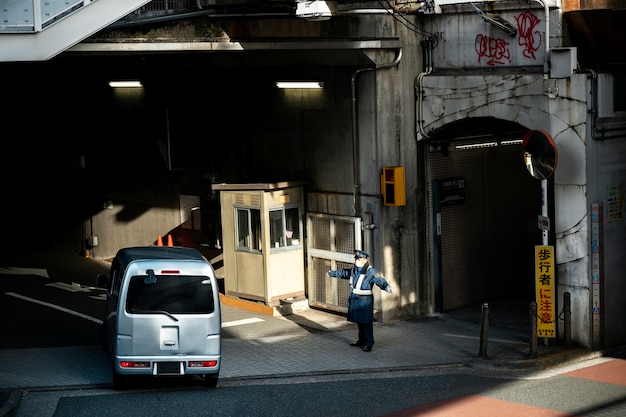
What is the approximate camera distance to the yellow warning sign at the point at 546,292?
699 inches

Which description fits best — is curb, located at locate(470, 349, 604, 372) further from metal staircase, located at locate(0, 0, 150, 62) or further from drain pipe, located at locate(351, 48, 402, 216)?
metal staircase, located at locate(0, 0, 150, 62)

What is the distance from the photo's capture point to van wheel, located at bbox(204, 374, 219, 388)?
15406 mm

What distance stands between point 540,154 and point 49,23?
26.7ft

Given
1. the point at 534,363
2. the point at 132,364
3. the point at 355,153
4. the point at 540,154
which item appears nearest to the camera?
the point at 132,364

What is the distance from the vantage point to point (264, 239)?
21219 mm

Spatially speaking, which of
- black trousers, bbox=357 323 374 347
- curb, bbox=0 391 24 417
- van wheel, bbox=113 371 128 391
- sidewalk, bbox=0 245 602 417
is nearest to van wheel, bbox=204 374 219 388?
sidewalk, bbox=0 245 602 417

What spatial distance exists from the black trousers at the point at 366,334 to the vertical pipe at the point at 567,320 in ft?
10.7

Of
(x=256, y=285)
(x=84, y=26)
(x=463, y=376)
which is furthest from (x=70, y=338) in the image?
(x=463, y=376)

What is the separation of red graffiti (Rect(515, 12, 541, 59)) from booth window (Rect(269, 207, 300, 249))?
5918 millimetres

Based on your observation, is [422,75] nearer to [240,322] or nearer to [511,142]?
[511,142]

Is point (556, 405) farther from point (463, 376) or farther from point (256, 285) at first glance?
point (256, 285)

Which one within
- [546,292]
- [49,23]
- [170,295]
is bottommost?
[546,292]

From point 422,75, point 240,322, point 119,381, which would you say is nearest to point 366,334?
point 240,322

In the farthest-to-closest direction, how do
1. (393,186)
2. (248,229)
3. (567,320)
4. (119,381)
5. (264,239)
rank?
(248,229) → (264,239) → (393,186) → (567,320) → (119,381)
